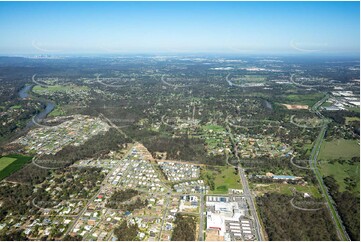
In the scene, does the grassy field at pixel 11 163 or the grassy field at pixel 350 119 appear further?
the grassy field at pixel 350 119

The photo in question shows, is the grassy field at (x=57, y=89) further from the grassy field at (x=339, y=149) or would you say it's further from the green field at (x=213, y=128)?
the grassy field at (x=339, y=149)

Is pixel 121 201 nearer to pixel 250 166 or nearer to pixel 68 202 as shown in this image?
pixel 68 202

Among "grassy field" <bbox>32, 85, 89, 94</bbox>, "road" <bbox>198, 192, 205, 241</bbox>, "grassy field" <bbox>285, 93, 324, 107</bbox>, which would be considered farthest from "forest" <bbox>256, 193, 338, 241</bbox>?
"grassy field" <bbox>32, 85, 89, 94</bbox>

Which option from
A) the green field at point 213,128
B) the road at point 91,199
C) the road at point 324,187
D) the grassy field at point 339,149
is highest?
the grassy field at point 339,149

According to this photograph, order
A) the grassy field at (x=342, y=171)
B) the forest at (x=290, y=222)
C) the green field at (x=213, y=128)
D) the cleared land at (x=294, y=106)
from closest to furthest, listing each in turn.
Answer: the forest at (x=290, y=222) < the grassy field at (x=342, y=171) < the green field at (x=213, y=128) < the cleared land at (x=294, y=106)

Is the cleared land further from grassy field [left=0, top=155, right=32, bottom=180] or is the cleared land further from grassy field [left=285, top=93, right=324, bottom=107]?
grassy field [left=0, top=155, right=32, bottom=180]

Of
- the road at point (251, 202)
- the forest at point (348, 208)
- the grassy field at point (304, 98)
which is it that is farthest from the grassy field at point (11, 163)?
the grassy field at point (304, 98)

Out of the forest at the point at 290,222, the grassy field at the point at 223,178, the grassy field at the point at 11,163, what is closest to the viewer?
the forest at the point at 290,222

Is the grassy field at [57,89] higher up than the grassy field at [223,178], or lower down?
→ higher up
